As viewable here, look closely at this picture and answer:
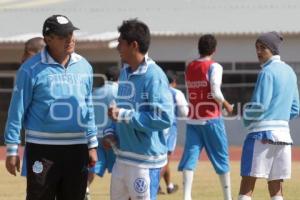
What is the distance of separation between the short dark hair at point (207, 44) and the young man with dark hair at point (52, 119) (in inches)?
162

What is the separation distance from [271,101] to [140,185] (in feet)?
7.30

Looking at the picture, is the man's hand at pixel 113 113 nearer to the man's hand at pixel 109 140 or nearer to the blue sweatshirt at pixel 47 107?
the man's hand at pixel 109 140

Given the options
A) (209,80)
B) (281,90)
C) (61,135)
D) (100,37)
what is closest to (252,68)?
(100,37)

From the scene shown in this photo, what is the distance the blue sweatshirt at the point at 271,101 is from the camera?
911cm

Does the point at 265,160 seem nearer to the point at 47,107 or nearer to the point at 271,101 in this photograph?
the point at 271,101

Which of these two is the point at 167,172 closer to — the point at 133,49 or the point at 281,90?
the point at 281,90

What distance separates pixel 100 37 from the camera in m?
25.6

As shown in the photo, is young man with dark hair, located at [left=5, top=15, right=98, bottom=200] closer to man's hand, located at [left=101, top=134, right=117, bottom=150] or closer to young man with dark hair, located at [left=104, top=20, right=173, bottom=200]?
man's hand, located at [left=101, top=134, right=117, bottom=150]

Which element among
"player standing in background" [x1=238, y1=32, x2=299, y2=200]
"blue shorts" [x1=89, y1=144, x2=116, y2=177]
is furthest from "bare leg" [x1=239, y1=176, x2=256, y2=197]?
"blue shorts" [x1=89, y1=144, x2=116, y2=177]

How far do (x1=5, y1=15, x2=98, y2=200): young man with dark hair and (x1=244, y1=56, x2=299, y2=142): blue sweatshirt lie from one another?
191cm

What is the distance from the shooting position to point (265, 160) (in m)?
9.35

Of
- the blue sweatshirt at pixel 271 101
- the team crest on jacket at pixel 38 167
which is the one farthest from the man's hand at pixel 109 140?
the blue sweatshirt at pixel 271 101

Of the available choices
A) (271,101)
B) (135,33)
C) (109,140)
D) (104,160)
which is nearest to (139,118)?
(109,140)

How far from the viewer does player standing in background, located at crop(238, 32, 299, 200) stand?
30.2ft
